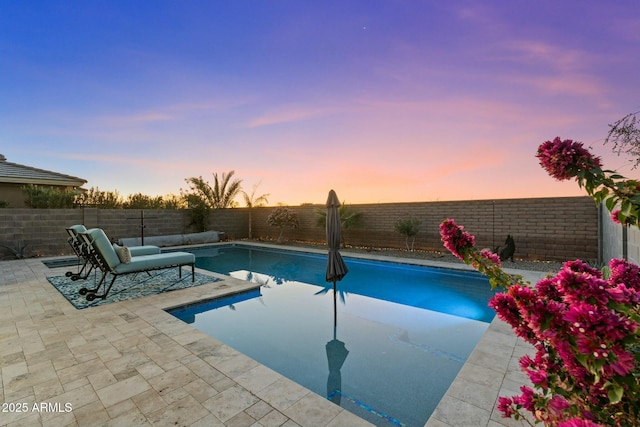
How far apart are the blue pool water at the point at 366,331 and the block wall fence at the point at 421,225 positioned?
9.35 feet

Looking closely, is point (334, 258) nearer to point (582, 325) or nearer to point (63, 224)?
point (582, 325)

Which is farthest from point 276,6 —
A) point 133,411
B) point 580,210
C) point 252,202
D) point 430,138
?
point 252,202

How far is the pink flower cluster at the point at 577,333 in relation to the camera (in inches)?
30.2

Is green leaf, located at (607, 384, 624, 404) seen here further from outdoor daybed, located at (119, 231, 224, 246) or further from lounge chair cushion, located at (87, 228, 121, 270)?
outdoor daybed, located at (119, 231, 224, 246)

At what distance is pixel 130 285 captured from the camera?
5.98 m

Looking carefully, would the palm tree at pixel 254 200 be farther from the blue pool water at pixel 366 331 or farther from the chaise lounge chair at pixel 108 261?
the chaise lounge chair at pixel 108 261

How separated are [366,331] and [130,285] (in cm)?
487

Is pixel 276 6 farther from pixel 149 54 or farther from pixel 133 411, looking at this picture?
pixel 133 411

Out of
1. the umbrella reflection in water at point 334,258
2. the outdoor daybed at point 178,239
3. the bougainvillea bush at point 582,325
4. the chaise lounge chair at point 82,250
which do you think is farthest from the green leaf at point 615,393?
the outdoor daybed at point 178,239

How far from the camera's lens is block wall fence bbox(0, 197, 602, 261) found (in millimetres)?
8147

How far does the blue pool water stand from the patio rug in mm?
1248

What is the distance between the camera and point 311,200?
1495 cm

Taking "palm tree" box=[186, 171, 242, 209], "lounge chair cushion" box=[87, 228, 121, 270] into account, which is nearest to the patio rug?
"lounge chair cushion" box=[87, 228, 121, 270]

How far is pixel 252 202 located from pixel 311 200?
4135 mm
